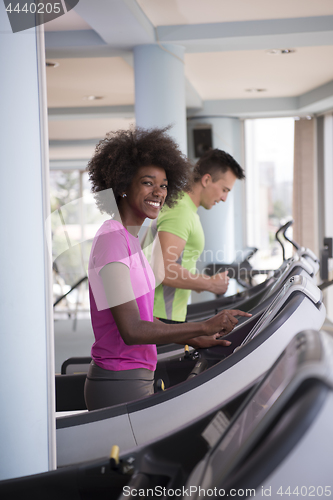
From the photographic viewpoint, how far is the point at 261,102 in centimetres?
562

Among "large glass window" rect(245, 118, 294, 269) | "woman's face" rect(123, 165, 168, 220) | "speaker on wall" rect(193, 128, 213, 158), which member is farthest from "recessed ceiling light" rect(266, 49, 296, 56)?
"woman's face" rect(123, 165, 168, 220)

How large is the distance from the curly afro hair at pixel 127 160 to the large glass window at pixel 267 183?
486cm

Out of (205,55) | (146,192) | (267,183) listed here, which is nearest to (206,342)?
(146,192)

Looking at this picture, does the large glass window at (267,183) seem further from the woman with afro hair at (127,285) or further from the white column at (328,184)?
the woman with afro hair at (127,285)

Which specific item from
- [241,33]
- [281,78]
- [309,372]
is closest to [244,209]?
[281,78]

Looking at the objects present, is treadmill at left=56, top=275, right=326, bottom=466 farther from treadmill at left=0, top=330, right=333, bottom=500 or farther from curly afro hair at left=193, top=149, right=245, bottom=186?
curly afro hair at left=193, top=149, right=245, bottom=186

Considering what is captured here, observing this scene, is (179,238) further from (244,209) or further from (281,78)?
(244,209)

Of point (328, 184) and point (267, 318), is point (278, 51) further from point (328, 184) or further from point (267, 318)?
point (267, 318)

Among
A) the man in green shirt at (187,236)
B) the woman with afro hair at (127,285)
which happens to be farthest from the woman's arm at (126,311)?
the man in green shirt at (187,236)

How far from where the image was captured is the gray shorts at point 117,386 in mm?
1316

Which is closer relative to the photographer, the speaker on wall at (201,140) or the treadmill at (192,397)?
the treadmill at (192,397)

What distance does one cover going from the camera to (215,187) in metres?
2.37

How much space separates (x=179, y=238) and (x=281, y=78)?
3350 mm

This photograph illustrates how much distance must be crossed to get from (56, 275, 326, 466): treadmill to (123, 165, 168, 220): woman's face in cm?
49
